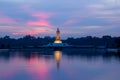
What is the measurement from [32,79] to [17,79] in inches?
35.4

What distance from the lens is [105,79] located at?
17.4 meters

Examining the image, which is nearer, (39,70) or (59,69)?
(39,70)

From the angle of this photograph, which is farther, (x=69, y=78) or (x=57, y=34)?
(x=57, y=34)

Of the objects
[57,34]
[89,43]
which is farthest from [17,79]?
[89,43]

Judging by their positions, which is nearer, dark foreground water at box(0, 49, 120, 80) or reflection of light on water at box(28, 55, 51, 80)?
dark foreground water at box(0, 49, 120, 80)

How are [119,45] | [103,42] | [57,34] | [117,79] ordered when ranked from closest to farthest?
[117,79]
[119,45]
[57,34]
[103,42]

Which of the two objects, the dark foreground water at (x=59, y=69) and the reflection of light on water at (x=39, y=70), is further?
the reflection of light on water at (x=39, y=70)

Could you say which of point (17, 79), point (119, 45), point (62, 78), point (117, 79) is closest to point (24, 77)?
point (17, 79)

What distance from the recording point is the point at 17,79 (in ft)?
58.5

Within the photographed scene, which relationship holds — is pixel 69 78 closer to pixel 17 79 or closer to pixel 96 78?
pixel 96 78

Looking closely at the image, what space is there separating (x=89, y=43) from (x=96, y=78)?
3483 inches

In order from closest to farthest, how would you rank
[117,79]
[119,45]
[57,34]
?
[117,79] → [119,45] → [57,34]

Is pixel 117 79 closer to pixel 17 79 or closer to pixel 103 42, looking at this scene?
pixel 17 79

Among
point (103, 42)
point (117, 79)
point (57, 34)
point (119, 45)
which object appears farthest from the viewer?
point (103, 42)
